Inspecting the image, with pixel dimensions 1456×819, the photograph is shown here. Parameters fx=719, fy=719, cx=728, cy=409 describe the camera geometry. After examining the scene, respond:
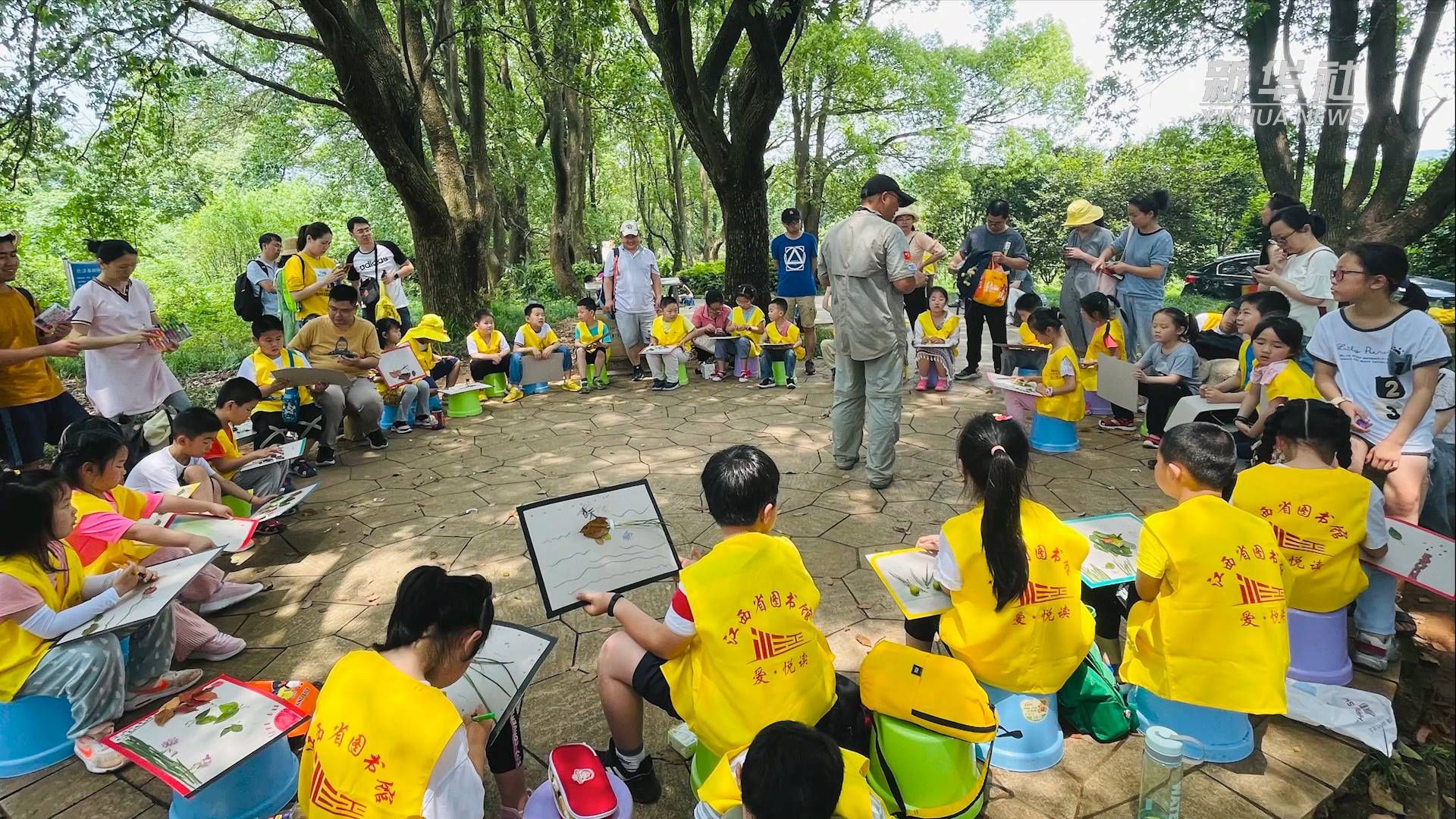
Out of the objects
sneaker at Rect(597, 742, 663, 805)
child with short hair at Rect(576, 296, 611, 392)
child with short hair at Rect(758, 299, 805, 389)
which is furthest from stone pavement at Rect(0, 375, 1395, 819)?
child with short hair at Rect(576, 296, 611, 392)

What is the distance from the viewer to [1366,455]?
3059 millimetres

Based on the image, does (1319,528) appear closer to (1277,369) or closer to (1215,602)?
(1215,602)

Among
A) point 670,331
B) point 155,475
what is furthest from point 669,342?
point 155,475

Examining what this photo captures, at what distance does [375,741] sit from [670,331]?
6642mm

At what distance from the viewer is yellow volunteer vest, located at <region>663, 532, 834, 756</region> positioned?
1887 millimetres

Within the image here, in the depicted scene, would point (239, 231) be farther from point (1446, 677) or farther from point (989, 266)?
point (1446, 677)

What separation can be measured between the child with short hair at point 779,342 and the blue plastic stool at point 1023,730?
18.1ft

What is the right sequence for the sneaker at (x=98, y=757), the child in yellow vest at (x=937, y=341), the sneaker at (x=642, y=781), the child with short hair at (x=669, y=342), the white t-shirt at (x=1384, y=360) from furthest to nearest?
the child with short hair at (x=669, y=342), the child in yellow vest at (x=937, y=341), the white t-shirt at (x=1384, y=360), the sneaker at (x=98, y=757), the sneaker at (x=642, y=781)

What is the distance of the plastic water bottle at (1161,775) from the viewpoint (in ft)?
6.46

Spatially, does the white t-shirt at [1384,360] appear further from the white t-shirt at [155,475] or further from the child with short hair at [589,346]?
the child with short hair at [589,346]

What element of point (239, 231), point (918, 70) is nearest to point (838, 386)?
point (918, 70)

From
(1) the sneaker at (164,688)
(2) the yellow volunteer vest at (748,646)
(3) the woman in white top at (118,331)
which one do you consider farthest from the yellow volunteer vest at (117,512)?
(2) the yellow volunteer vest at (748,646)

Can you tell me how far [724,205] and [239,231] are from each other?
16713mm

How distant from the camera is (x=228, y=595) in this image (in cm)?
354
